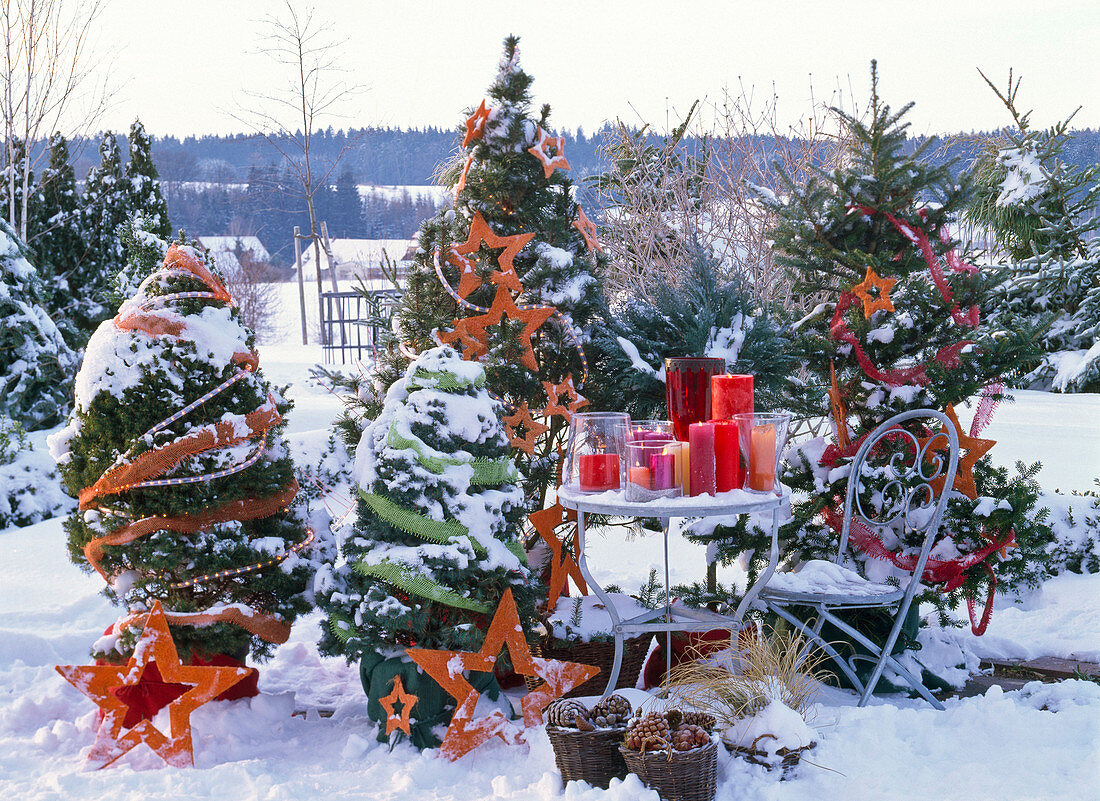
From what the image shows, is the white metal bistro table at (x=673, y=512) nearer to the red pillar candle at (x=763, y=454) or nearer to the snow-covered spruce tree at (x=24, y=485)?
the red pillar candle at (x=763, y=454)

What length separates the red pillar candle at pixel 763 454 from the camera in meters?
2.99

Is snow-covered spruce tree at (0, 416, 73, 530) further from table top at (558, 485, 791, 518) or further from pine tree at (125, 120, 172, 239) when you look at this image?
table top at (558, 485, 791, 518)

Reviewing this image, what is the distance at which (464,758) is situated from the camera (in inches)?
120

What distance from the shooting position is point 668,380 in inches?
134

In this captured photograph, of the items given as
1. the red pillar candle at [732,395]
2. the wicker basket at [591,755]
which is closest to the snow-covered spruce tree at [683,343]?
the red pillar candle at [732,395]

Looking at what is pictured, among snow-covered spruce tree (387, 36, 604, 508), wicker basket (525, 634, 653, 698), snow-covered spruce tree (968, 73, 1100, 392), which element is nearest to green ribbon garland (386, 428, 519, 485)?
snow-covered spruce tree (387, 36, 604, 508)

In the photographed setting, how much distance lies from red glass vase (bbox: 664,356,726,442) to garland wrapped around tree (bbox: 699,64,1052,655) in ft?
2.70

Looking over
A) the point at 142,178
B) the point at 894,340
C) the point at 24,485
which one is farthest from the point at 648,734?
the point at 142,178

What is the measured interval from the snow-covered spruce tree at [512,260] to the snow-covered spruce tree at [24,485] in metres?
4.43

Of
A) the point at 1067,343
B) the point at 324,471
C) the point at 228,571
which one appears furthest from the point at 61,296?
the point at 1067,343

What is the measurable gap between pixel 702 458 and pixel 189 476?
6.22 ft

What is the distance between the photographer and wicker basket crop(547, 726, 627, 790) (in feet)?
9.01

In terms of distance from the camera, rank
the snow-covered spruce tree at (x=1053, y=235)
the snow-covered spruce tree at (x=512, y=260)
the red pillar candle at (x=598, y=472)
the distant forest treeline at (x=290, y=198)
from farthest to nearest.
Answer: the distant forest treeline at (x=290, y=198) < the snow-covered spruce tree at (x=1053, y=235) < the snow-covered spruce tree at (x=512, y=260) < the red pillar candle at (x=598, y=472)

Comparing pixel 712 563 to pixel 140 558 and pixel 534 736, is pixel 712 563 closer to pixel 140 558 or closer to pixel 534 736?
pixel 534 736
